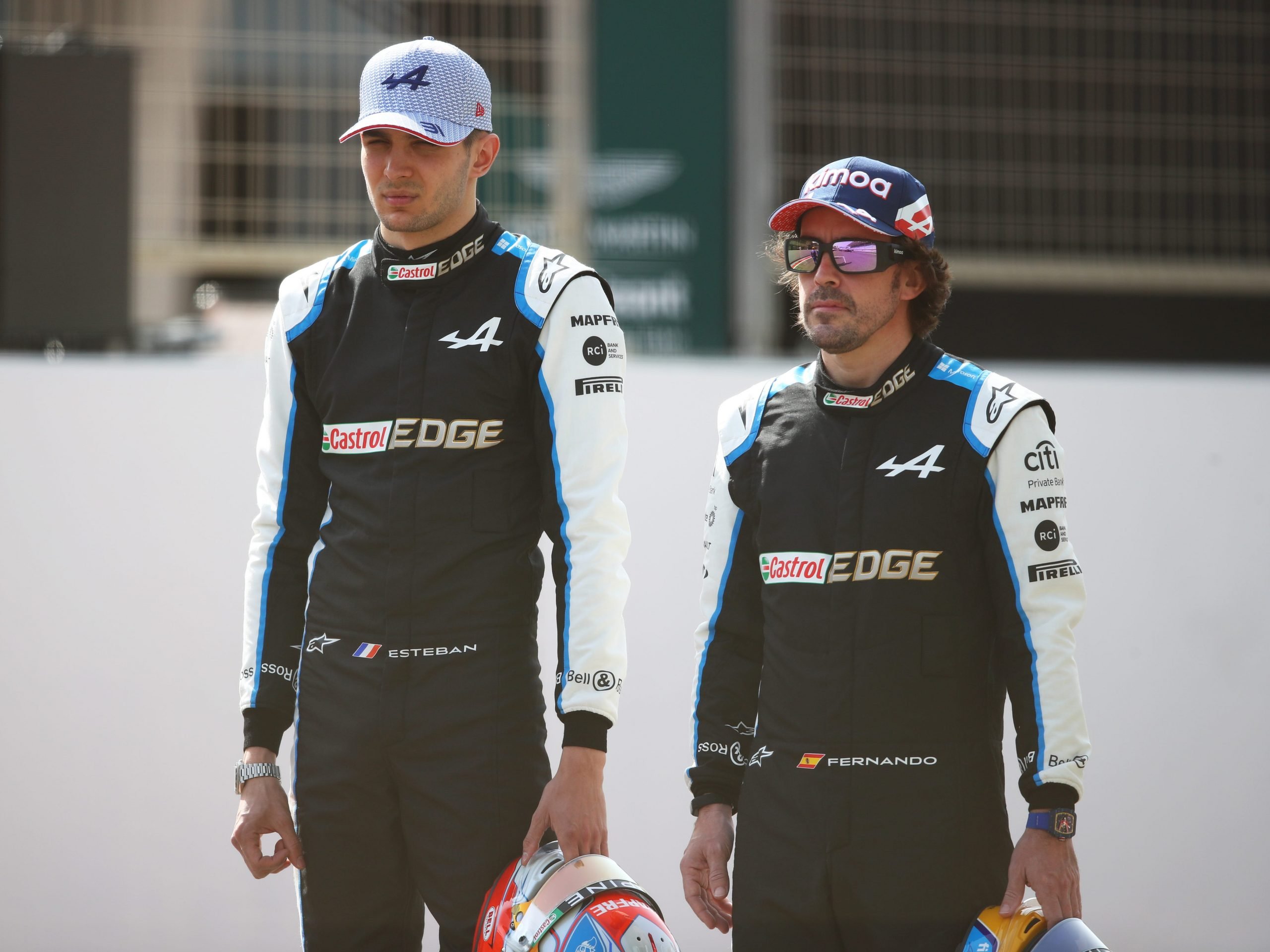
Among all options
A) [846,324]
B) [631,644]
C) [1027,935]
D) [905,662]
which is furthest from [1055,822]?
[631,644]

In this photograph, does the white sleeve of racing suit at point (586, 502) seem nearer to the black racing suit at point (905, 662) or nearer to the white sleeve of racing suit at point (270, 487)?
the black racing suit at point (905, 662)

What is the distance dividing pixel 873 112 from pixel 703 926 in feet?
8.06

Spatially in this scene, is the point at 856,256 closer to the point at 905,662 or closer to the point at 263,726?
the point at 905,662

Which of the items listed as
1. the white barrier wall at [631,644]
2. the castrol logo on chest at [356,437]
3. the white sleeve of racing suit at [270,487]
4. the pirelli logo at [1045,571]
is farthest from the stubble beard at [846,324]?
the white barrier wall at [631,644]

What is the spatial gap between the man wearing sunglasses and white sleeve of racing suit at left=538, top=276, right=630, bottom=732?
224 mm

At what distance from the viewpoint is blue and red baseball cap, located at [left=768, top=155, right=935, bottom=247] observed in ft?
6.32

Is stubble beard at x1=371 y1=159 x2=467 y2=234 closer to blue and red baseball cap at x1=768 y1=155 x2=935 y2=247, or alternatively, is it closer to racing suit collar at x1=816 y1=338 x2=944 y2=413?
blue and red baseball cap at x1=768 y1=155 x2=935 y2=247

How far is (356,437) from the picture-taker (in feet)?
6.24

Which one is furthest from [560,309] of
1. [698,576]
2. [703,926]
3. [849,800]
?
[703,926]

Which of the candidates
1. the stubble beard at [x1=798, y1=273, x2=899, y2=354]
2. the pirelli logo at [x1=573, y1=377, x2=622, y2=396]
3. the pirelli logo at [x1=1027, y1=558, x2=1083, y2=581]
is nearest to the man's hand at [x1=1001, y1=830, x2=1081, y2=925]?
the pirelli logo at [x1=1027, y1=558, x2=1083, y2=581]

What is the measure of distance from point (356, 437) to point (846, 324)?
2.26 feet

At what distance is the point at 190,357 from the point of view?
12.2 ft

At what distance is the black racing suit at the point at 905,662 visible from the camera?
179 cm

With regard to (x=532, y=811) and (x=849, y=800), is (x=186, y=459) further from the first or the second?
(x=849, y=800)
